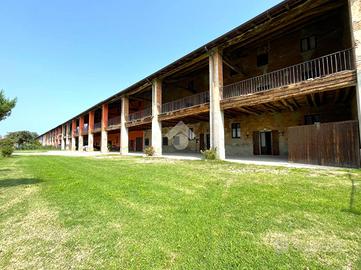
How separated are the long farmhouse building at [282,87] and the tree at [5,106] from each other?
9205 mm

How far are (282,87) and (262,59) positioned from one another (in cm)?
735

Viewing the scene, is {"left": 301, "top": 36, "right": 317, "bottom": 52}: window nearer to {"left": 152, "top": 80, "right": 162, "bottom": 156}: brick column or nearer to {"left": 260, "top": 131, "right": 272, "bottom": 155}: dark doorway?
{"left": 260, "top": 131, "right": 272, "bottom": 155}: dark doorway

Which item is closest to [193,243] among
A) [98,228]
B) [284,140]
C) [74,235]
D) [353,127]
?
[98,228]

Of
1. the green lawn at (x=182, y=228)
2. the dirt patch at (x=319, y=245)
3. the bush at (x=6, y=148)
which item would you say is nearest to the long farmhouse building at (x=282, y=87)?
the green lawn at (x=182, y=228)

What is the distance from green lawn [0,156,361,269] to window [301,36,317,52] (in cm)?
1217

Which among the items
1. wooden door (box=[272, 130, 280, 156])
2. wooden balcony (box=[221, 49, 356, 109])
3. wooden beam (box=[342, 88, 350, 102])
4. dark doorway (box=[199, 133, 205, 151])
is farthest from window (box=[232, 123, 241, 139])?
wooden beam (box=[342, 88, 350, 102])

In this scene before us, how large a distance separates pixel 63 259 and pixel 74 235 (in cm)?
57

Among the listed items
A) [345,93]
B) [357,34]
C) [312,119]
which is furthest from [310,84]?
[312,119]

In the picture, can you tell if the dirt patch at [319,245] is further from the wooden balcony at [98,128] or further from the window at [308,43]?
the wooden balcony at [98,128]

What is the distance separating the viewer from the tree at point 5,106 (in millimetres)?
17189

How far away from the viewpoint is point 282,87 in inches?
391

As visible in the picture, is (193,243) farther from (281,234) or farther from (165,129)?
(165,129)

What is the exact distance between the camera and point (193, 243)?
2.55m

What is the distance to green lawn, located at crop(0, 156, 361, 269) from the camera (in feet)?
7.34
